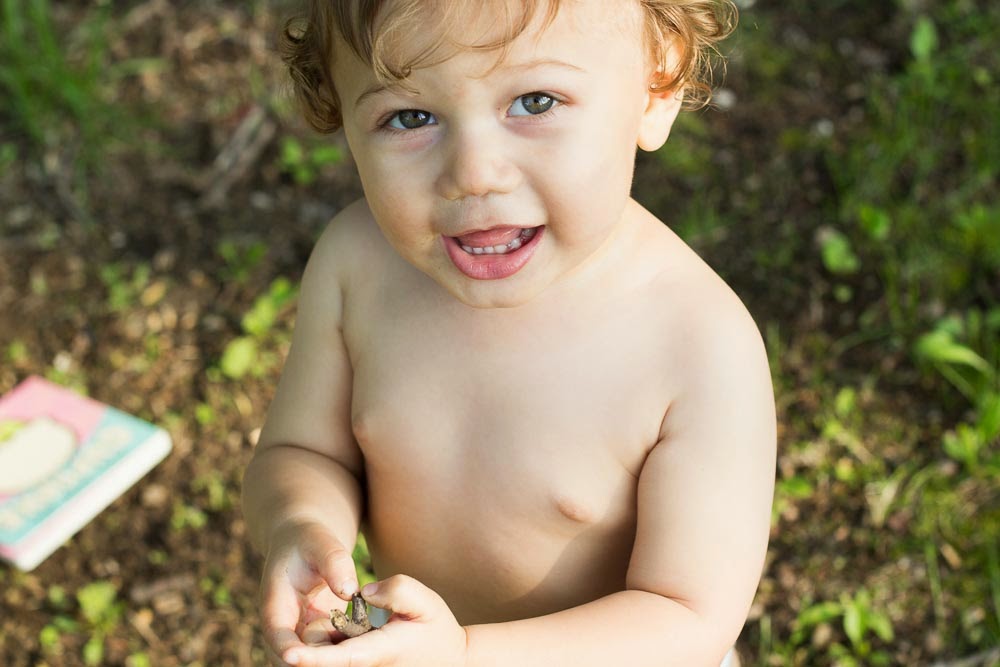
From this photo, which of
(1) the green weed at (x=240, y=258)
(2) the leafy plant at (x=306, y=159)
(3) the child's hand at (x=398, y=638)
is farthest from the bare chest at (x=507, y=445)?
(2) the leafy plant at (x=306, y=159)

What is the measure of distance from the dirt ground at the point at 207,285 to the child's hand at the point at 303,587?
1.00 metres

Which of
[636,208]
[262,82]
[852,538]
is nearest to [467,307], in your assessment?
[636,208]

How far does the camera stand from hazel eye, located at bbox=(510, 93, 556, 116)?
1.23 m

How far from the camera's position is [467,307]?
58.7 inches

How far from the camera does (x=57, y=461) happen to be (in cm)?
257

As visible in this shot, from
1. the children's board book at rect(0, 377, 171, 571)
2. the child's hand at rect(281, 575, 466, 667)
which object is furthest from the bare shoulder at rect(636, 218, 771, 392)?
the children's board book at rect(0, 377, 171, 571)

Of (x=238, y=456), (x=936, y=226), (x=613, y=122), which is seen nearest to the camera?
(x=613, y=122)

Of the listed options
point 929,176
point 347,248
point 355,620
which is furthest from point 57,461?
point 929,176

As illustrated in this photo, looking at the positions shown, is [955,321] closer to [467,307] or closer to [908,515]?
[908,515]

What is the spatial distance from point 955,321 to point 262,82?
1.94 m

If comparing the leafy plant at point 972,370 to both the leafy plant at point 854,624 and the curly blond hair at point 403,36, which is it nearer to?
the leafy plant at point 854,624

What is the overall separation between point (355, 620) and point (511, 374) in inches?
15.3

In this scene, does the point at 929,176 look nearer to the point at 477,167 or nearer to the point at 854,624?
the point at 854,624

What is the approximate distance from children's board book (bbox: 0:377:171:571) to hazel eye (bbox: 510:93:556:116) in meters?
1.58
